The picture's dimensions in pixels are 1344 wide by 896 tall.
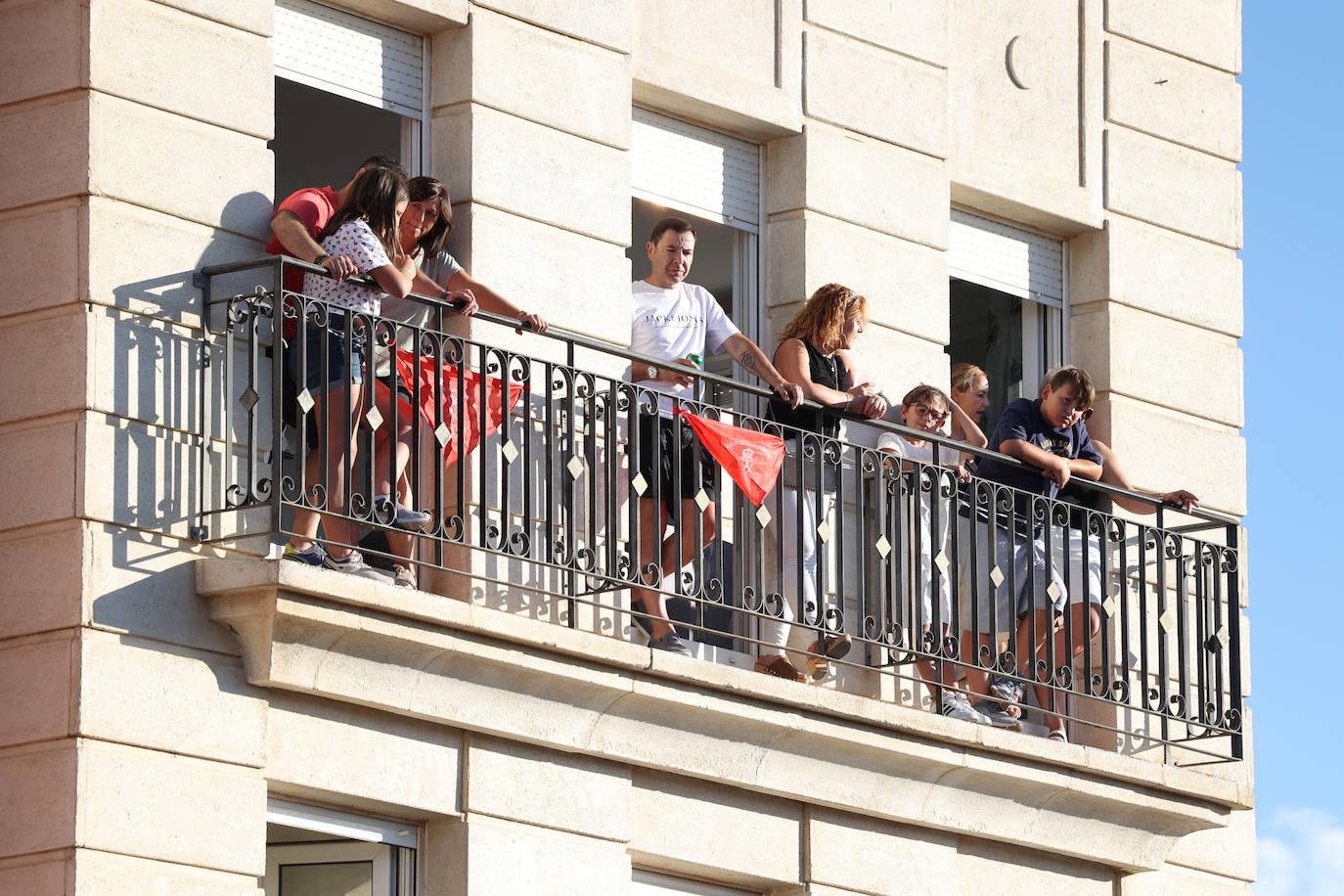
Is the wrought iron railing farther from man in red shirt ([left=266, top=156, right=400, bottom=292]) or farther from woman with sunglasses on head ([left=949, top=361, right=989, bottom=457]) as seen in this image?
woman with sunglasses on head ([left=949, top=361, right=989, bottom=457])

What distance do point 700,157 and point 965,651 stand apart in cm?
276

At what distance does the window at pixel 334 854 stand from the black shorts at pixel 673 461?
1918 millimetres

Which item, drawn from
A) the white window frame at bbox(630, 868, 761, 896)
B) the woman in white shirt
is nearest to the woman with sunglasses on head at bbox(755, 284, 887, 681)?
the white window frame at bbox(630, 868, 761, 896)

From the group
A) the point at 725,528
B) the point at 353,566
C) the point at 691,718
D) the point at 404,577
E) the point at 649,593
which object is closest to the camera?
the point at 353,566

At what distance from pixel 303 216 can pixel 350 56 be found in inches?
47.6

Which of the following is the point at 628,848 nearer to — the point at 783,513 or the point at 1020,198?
the point at 783,513

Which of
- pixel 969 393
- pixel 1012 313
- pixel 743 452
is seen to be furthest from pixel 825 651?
pixel 1012 313

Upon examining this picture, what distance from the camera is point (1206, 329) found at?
1653cm

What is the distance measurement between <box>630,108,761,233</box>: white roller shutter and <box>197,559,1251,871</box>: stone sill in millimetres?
2683

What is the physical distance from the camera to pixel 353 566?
11.6m

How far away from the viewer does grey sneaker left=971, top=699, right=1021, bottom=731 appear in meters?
14.2

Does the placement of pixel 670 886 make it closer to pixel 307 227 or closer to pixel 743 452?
pixel 743 452

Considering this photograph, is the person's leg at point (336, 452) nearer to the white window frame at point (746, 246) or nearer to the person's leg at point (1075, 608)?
the white window frame at point (746, 246)

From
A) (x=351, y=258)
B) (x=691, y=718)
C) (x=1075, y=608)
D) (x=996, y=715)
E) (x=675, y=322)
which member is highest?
(x=675, y=322)
